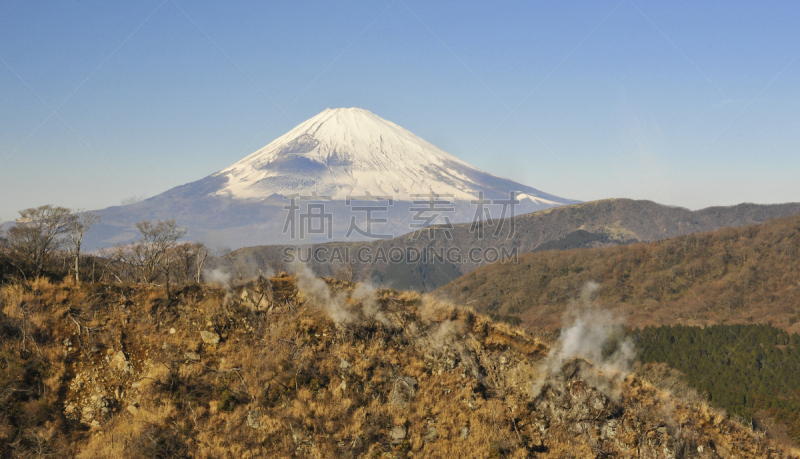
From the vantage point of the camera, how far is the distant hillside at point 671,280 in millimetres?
106200

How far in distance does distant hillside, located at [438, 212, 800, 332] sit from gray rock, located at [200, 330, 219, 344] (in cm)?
9014

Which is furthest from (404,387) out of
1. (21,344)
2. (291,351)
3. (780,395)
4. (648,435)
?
(780,395)

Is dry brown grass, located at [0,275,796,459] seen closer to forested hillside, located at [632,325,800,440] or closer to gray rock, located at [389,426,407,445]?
gray rock, located at [389,426,407,445]

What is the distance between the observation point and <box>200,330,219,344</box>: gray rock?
50.4 feet

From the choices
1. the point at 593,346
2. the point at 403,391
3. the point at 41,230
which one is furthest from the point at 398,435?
the point at 593,346

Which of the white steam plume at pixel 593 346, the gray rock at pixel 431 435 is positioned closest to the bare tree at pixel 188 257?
the gray rock at pixel 431 435

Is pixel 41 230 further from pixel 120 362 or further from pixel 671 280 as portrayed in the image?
pixel 671 280

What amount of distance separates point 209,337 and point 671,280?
423ft

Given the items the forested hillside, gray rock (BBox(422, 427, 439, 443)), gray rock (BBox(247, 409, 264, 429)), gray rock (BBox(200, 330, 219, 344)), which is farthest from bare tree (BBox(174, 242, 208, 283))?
the forested hillside

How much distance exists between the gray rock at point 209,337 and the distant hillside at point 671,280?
90.1 meters

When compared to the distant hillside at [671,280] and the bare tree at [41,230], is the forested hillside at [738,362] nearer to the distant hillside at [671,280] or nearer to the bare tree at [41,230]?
the distant hillside at [671,280]

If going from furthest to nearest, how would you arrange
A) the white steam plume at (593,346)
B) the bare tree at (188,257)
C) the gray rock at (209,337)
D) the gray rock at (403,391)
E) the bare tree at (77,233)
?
the bare tree at (188,257) → the bare tree at (77,233) → the white steam plume at (593,346) → the gray rock at (209,337) → the gray rock at (403,391)

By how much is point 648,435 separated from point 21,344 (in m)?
18.2

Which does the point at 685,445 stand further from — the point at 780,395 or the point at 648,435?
the point at 780,395
